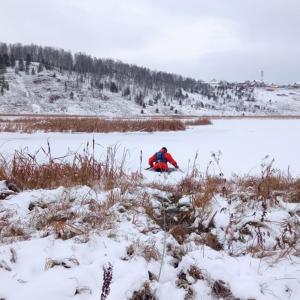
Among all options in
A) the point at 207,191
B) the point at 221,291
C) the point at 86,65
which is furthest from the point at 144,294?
the point at 86,65

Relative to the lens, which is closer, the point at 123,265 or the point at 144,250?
the point at 123,265

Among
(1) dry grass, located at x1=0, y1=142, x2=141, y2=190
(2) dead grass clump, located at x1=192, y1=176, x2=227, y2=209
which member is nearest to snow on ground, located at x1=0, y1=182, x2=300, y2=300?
(2) dead grass clump, located at x1=192, y1=176, x2=227, y2=209

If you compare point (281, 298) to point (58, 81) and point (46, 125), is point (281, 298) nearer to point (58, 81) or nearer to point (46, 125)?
point (46, 125)

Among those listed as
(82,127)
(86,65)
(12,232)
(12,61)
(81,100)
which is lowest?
(12,232)

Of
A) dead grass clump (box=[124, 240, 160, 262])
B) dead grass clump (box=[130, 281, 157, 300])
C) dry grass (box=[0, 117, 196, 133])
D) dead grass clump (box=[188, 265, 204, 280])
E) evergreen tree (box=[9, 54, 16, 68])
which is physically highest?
evergreen tree (box=[9, 54, 16, 68])

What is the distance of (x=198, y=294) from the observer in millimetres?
2523

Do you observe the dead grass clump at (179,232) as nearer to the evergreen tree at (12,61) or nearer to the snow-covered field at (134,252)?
the snow-covered field at (134,252)

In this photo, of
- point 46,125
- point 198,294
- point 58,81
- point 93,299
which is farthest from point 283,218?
point 58,81

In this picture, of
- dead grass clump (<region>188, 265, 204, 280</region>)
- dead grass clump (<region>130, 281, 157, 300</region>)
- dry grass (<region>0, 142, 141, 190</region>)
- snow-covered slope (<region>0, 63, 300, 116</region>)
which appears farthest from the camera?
snow-covered slope (<region>0, 63, 300, 116</region>)

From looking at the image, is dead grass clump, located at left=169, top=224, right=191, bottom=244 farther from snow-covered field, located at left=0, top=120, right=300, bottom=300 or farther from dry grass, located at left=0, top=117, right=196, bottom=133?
dry grass, located at left=0, top=117, right=196, bottom=133

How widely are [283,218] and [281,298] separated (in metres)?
1.35

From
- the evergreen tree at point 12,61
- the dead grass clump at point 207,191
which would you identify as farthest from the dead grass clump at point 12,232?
the evergreen tree at point 12,61

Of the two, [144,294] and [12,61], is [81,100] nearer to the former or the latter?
[12,61]

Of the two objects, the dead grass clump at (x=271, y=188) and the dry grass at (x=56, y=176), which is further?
the dry grass at (x=56, y=176)
